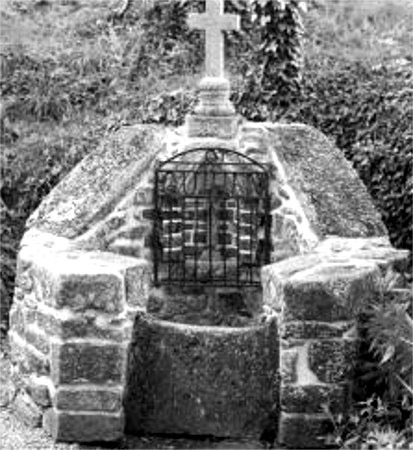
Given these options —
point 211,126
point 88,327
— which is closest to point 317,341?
point 88,327

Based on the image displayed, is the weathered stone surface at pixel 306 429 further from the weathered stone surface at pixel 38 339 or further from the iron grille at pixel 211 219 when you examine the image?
the iron grille at pixel 211 219

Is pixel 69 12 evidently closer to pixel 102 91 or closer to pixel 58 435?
pixel 102 91

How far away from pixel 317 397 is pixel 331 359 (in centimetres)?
23

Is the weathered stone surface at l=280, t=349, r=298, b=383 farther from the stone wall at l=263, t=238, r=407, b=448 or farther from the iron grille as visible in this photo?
the iron grille

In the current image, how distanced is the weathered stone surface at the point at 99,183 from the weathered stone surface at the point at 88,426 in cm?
138

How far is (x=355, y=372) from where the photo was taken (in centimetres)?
573

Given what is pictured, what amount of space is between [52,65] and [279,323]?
216 inches

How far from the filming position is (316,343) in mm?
5637

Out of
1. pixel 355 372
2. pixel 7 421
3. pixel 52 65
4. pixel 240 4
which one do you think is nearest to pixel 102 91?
pixel 52 65

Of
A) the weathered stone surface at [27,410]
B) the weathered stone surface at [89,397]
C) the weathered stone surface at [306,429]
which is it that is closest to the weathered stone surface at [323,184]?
the weathered stone surface at [306,429]

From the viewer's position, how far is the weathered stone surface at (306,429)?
18.7 feet

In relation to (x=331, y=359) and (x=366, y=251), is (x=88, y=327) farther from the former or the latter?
(x=366, y=251)

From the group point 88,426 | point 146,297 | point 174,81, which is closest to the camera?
point 88,426

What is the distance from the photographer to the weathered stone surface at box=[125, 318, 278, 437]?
6.04 meters
